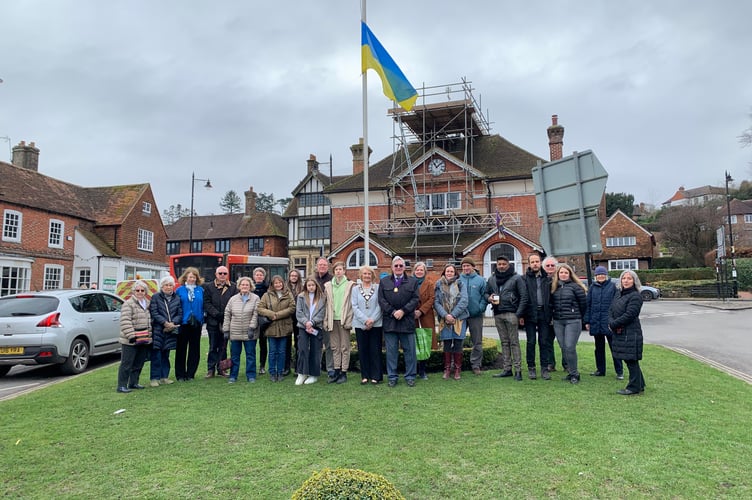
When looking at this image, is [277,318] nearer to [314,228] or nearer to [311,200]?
[314,228]

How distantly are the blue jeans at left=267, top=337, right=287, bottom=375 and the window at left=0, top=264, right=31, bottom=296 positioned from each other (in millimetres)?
24033

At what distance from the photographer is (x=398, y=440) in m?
4.80

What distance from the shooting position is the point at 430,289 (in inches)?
309

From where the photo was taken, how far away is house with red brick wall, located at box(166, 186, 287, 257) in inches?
1946

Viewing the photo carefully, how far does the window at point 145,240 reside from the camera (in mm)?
32969

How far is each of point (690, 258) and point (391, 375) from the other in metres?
50.8

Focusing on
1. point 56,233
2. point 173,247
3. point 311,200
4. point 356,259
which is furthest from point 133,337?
point 173,247

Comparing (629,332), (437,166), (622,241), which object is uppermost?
(437,166)

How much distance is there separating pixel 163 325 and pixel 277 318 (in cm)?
189

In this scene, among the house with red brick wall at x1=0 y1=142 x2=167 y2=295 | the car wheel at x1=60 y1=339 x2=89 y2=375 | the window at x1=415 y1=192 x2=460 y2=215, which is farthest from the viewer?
the window at x1=415 y1=192 x2=460 y2=215

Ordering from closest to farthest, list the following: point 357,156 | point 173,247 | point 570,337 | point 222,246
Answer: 1. point 570,337
2. point 357,156
3. point 222,246
4. point 173,247

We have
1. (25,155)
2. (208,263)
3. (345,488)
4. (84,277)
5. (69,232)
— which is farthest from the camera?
(25,155)

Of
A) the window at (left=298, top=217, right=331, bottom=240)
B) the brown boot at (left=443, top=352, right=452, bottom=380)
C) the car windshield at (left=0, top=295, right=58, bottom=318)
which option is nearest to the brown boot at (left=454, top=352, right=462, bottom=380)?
the brown boot at (left=443, top=352, right=452, bottom=380)

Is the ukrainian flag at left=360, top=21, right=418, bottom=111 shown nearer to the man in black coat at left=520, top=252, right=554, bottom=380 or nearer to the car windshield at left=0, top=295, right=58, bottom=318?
the man in black coat at left=520, top=252, right=554, bottom=380
